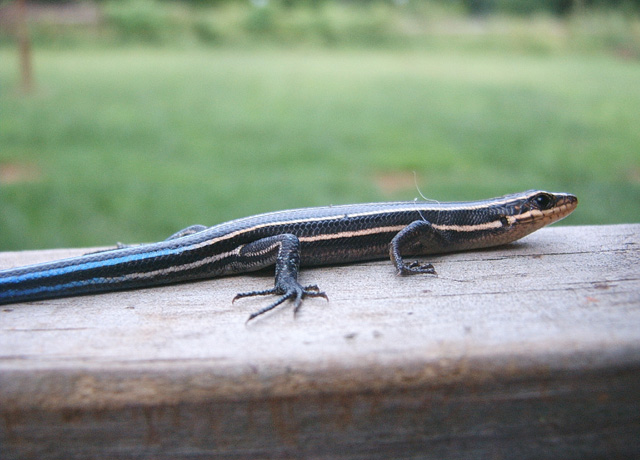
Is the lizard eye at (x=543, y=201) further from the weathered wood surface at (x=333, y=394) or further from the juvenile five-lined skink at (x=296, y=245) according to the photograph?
the weathered wood surface at (x=333, y=394)

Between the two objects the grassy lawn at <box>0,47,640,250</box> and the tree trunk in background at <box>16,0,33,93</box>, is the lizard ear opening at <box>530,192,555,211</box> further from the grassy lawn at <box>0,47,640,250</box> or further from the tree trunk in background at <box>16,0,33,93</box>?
the tree trunk in background at <box>16,0,33,93</box>

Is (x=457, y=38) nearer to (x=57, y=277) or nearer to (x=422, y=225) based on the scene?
(x=422, y=225)

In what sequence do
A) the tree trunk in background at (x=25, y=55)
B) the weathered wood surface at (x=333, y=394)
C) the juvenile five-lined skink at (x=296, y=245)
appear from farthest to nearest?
Answer: the tree trunk in background at (x=25, y=55)
the juvenile five-lined skink at (x=296, y=245)
the weathered wood surface at (x=333, y=394)

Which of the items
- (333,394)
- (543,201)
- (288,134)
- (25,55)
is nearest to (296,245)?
(333,394)

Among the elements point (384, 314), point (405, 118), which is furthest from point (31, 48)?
point (384, 314)

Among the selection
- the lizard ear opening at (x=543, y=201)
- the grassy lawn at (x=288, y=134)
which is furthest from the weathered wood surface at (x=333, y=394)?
the grassy lawn at (x=288, y=134)
